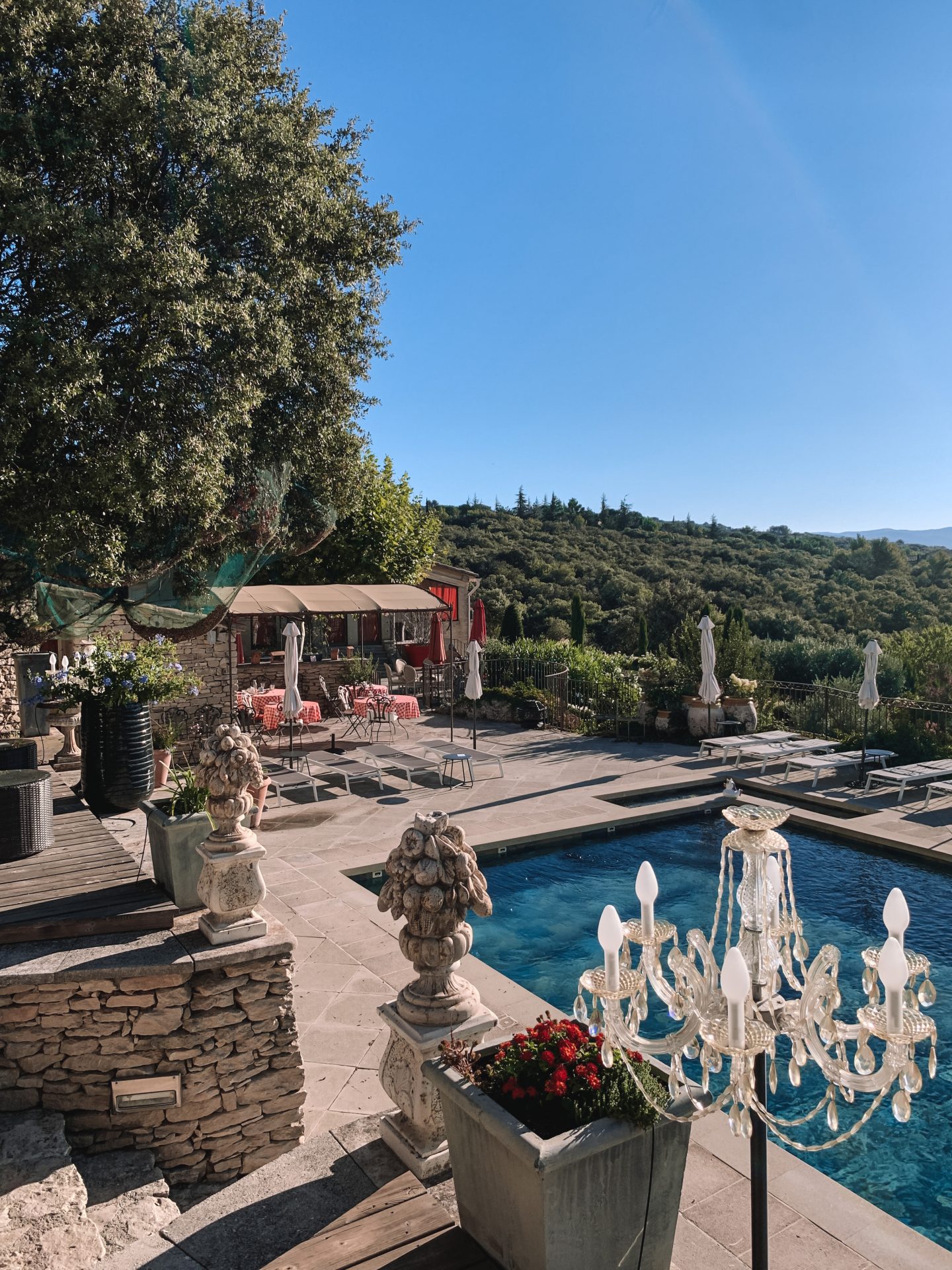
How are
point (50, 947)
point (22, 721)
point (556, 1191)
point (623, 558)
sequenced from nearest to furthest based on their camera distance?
point (556, 1191) < point (50, 947) < point (22, 721) < point (623, 558)

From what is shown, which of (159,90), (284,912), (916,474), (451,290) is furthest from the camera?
(916,474)

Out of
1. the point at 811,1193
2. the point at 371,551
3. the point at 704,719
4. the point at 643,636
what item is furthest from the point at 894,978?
the point at 643,636

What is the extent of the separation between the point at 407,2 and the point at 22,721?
34.8ft

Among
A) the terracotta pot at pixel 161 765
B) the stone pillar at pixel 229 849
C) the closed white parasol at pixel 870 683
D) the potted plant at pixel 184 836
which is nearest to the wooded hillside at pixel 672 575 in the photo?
the closed white parasol at pixel 870 683

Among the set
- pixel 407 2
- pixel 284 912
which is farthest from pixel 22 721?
pixel 407 2

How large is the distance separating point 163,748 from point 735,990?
921 centimetres

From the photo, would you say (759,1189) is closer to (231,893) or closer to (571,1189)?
(571,1189)

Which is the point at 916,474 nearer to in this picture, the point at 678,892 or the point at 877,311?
the point at 877,311

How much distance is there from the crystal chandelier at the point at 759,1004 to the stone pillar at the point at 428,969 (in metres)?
1.03

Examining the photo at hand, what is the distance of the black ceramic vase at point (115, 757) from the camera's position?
612cm

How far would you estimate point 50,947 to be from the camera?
4176 mm

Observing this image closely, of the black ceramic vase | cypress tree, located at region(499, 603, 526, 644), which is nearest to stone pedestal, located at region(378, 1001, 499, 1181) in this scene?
the black ceramic vase

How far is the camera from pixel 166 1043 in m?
4.14

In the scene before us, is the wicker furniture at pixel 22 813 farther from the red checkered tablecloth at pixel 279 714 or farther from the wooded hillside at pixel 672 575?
the wooded hillside at pixel 672 575
